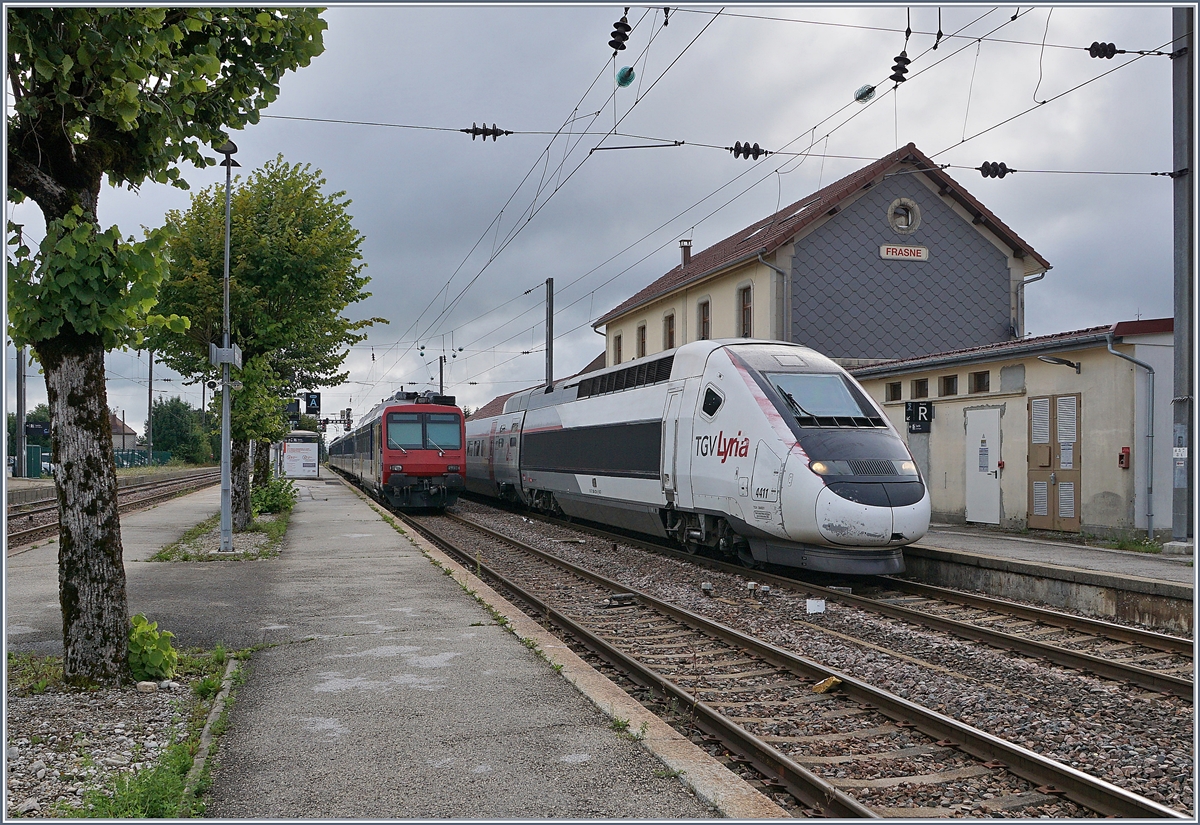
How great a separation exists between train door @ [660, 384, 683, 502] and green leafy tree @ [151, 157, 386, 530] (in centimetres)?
787

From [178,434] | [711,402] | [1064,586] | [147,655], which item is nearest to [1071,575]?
[1064,586]

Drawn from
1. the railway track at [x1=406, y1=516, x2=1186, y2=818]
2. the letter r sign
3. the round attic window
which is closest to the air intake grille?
the railway track at [x1=406, y1=516, x2=1186, y2=818]

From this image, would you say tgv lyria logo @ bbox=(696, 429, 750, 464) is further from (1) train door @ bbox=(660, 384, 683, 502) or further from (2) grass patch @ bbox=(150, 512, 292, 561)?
(2) grass patch @ bbox=(150, 512, 292, 561)

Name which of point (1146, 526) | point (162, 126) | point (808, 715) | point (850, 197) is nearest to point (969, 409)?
point (1146, 526)

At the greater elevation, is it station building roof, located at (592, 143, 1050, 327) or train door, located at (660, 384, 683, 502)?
station building roof, located at (592, 143, 1050, 327)

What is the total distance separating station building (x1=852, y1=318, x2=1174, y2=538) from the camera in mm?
14586

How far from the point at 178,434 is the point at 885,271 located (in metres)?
82.1

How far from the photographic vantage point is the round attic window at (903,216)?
28047 millimetres

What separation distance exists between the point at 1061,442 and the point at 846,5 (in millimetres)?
12369

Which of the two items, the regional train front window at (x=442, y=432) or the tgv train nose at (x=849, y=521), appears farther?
the regional train front window at (x=442, y=432)

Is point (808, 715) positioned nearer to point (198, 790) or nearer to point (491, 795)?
point (491, 795)

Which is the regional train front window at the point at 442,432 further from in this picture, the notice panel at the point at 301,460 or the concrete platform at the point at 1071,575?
the notice panel at the point at 301,460

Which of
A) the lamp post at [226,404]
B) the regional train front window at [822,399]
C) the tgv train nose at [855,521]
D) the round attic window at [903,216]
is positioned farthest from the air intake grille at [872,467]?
the round attic window at [903,216]

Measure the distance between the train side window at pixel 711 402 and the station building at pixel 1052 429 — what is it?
6.49 metres
